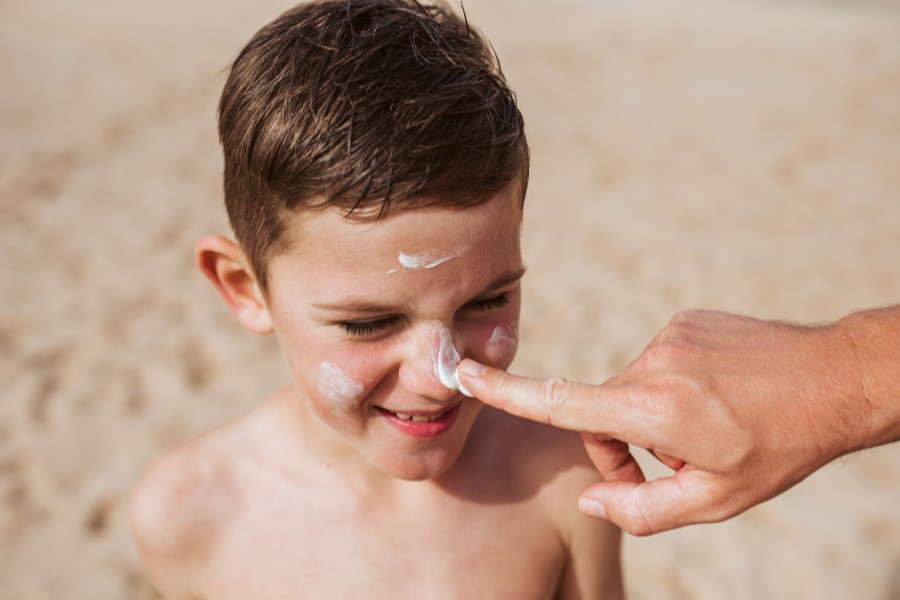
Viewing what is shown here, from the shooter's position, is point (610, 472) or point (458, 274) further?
point (610, 472)

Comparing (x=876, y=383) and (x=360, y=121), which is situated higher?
(x=360, y=121)

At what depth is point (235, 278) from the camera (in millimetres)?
1857

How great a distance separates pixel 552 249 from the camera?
6.14 m

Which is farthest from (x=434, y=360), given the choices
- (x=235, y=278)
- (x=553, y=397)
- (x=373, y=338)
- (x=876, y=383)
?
(x=876, y=383)

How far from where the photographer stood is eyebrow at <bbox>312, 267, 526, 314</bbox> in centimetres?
146

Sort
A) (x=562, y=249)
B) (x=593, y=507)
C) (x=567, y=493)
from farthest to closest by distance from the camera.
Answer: (x=562, y=249) < (x=567, y=493) < (x=593, y=507)

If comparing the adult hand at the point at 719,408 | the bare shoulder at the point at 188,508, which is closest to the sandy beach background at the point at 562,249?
the adult hand at the point at 719,408

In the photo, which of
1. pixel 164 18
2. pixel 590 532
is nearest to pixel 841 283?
pixel 590 532

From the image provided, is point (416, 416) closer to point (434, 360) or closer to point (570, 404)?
point (434, 360)

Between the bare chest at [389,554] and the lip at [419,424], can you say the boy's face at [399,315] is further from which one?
the bare chest at [389,554]

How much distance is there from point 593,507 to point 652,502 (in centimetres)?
14

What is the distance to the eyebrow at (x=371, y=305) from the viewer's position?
1.46 metres

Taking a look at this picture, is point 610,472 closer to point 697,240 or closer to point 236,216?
point 236,216

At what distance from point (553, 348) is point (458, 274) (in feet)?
11.4
